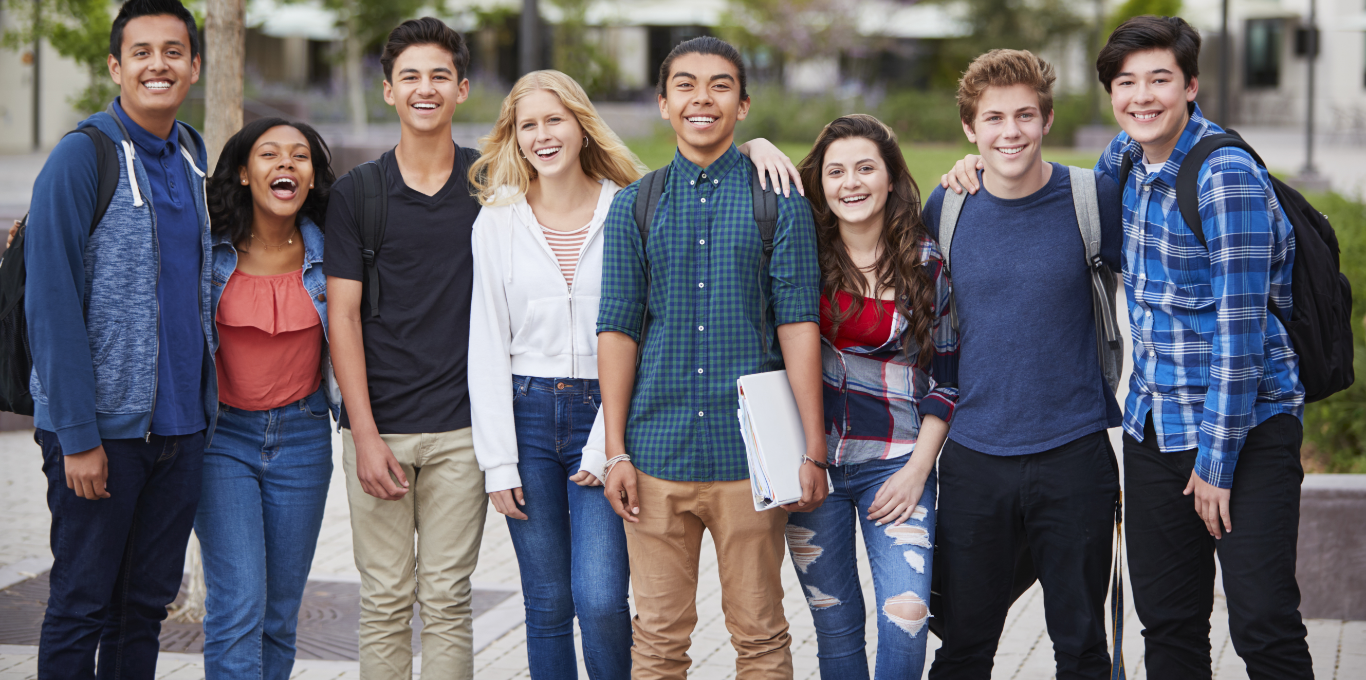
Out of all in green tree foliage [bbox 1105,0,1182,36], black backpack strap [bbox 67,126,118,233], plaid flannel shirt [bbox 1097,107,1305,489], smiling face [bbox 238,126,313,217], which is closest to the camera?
plaid flannel shirt [bbox 1097,107,1305,489]

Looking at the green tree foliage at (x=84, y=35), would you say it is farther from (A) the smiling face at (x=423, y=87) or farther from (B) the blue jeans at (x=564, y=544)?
(B) the blue jeans at (x=564, y=544)

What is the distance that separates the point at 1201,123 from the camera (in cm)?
338

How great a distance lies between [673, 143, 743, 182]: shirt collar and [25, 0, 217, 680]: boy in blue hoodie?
1.44 meters

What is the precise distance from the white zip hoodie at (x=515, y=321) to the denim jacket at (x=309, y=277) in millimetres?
493

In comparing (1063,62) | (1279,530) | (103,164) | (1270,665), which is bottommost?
(1270,665)

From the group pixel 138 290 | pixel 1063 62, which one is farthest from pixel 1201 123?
pixel 1063 62

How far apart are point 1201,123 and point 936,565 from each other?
1.49 m

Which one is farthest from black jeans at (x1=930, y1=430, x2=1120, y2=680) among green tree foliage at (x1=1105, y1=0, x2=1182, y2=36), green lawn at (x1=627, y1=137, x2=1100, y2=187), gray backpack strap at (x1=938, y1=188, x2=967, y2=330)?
green tree foliage at (x1=1105, y1=0, x2=1182, y2=36)

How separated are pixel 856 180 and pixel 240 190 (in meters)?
1.91

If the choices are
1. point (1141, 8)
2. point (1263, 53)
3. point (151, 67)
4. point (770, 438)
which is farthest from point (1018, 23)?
point (151, 67)

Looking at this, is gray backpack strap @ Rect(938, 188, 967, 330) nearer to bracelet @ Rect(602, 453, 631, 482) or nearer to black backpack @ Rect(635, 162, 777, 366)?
→ black backpack @ Rect(635, 162, 777, 366)

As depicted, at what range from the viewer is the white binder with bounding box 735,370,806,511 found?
131 inches

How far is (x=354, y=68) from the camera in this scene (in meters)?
23.6

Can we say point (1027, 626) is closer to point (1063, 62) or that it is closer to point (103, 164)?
point (103, 164)
